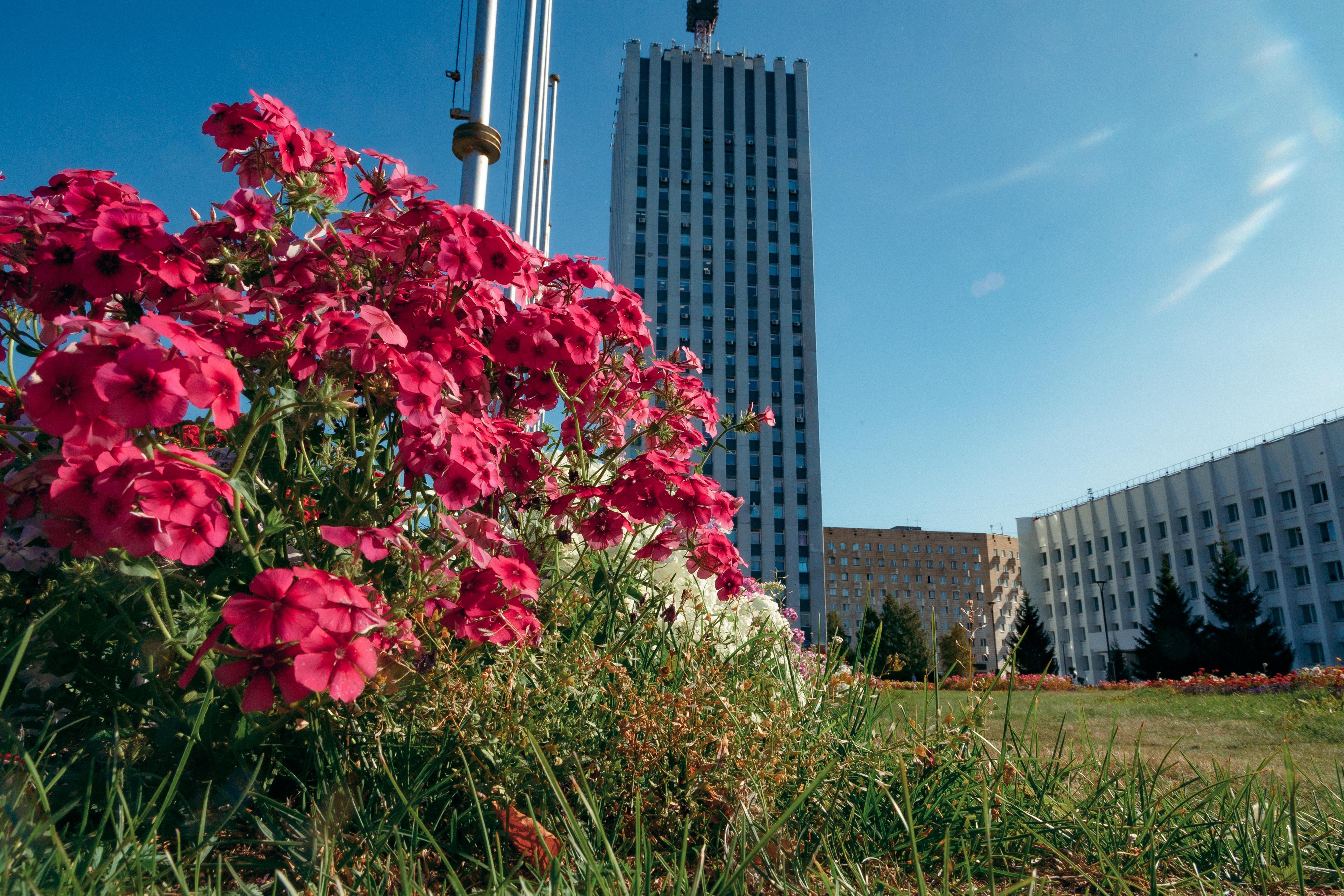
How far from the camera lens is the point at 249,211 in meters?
1.64

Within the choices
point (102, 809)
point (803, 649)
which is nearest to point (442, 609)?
point (102, 809)

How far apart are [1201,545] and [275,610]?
61.7 meters

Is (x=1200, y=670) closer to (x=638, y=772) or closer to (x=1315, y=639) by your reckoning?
(x=638, y=772)

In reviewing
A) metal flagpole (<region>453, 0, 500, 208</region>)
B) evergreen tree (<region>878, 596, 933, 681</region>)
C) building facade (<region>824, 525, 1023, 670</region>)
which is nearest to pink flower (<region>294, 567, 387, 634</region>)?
metal flagpole (<region>453, 0, 500, 208</region>)

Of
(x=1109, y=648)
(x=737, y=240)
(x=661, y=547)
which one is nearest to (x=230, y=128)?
(x=661, y=547)

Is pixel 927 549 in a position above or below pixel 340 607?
above

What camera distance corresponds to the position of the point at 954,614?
9156 centimetres

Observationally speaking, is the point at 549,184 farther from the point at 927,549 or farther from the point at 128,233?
the point at 927,549

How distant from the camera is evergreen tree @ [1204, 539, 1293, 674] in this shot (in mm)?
29156

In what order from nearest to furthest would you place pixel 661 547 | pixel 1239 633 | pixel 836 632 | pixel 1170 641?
pixel 661 547 → pixel 836 632 → pixel 1239 633 → pixel 1170 641

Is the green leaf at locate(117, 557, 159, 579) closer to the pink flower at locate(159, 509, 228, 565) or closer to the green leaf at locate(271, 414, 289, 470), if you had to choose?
the pink flower at locate(159, 509, 228, 565)

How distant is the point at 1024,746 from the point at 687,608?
1.44 metres

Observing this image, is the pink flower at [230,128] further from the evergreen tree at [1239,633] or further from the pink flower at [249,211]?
the evergreen tree at [1239,633]

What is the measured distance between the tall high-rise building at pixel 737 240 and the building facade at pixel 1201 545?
2169 cm
